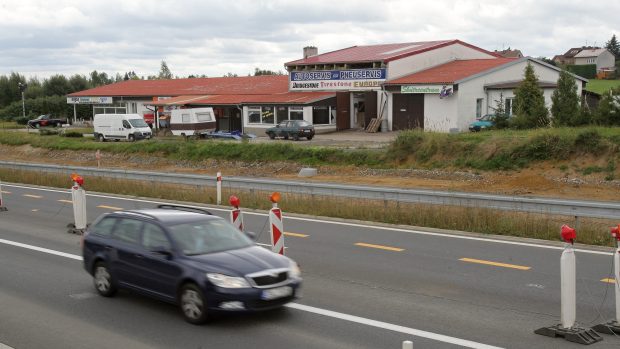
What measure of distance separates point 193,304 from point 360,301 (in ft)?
8.12

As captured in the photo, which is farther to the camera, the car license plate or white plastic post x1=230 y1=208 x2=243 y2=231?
white plastic post x1=230 y1=208 x2=243 y2=231

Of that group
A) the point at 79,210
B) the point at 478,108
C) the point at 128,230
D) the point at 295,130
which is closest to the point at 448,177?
the point at 478,108

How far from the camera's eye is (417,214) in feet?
55.7

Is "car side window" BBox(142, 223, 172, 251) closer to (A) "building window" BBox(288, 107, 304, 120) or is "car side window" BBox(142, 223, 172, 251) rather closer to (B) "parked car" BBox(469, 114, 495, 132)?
(B) "parked car" BBox(469, 114, 495, 132)

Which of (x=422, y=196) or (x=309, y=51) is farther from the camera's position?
(x=309, y=51)

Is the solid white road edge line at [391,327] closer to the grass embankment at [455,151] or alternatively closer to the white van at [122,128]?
the grass embankment at [455,151]

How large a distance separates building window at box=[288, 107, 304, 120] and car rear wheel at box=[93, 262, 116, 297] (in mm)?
41323

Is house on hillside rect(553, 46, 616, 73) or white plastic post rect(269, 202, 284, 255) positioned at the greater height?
house on hillside rect(553, 46, 616, 73)

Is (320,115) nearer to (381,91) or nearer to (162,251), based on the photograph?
(381,91)

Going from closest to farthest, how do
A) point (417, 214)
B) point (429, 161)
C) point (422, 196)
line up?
point (417, 214)
point (422, 196)
point (429, 161)

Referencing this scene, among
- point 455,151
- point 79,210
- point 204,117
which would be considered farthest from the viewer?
point 204,117

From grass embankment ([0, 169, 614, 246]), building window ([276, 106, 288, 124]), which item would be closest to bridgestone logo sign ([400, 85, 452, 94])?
building window ([276, 106, 288, 124])

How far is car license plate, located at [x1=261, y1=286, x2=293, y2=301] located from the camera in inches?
338

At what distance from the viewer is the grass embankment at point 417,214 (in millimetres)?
14836
